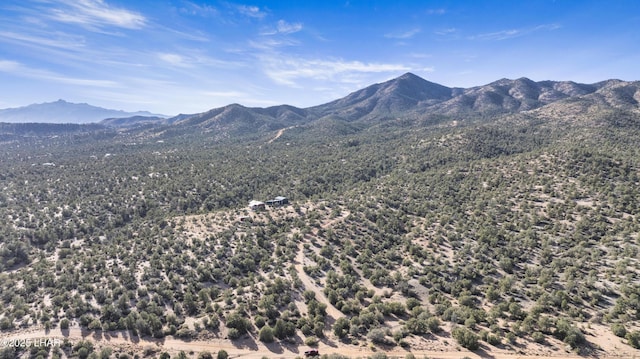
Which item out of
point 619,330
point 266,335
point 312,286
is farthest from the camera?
point 312,286

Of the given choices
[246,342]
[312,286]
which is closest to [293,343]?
[246,342]

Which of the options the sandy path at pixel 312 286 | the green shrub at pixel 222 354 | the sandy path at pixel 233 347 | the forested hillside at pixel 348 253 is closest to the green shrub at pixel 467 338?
the forested hillside at pixel 348 253

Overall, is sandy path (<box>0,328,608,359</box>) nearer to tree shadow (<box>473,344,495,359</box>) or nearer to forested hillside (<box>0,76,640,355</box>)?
tree shadow (<box>473,344,495,359</box>)

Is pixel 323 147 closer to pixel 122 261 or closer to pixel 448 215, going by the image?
pixel 448 215

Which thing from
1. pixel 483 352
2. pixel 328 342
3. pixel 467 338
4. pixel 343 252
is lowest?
pixel 328 342

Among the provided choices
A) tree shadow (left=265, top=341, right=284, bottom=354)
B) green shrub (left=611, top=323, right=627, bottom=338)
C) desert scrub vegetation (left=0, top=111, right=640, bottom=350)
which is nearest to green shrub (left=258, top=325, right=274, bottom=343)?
desert scrub vegetation (left=0, top=111, right=640, bottom=350)

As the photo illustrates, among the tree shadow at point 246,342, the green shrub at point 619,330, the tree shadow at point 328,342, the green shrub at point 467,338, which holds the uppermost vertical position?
the green shrub at point 619,330

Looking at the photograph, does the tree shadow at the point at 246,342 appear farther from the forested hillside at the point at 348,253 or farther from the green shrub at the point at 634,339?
the green shrub at the point at 634,339

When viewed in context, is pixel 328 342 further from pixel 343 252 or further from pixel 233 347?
pixel 343 252
